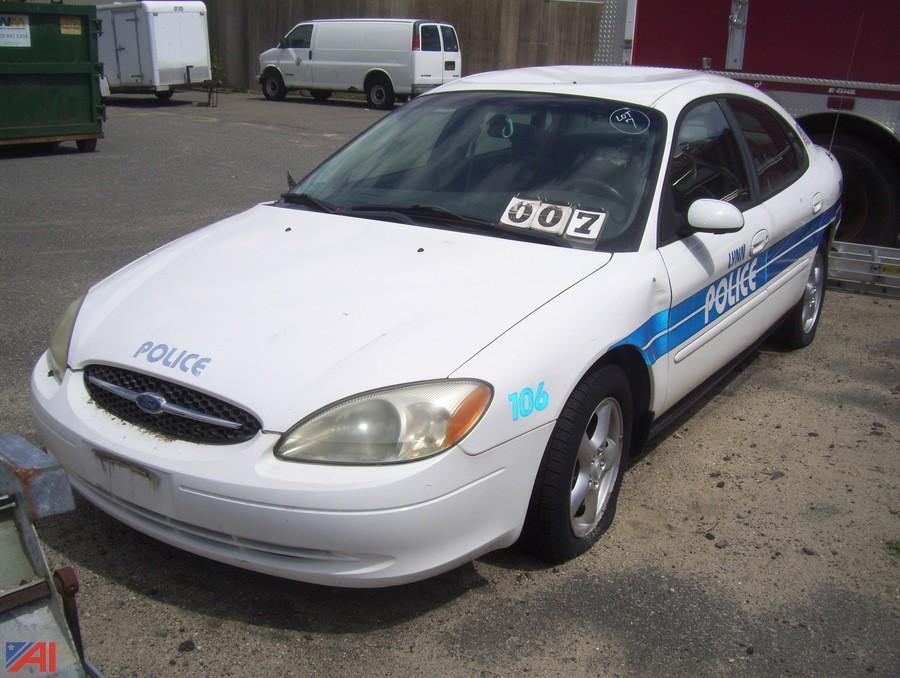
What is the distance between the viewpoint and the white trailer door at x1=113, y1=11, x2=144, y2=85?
2200cm

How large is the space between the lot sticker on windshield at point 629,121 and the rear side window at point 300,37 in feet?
68.0

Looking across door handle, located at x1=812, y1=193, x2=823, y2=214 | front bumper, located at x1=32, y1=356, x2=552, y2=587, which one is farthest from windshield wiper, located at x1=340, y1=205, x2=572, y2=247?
door handle, located at x1=812, y1=193, x2=823, y2=214

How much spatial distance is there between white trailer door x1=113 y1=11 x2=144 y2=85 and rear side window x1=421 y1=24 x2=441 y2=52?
21.3 feet

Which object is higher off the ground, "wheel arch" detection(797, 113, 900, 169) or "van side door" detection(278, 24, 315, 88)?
"wheel arch" detection(797, 113, 900, 169)

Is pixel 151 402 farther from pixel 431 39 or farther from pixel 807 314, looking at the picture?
pixel 431 39

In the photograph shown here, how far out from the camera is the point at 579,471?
3301 millimetres

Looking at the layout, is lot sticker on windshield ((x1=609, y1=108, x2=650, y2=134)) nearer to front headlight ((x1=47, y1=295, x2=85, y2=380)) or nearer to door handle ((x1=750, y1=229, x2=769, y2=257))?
door handle ((x1=750, y1=229, x2=769, y2=257))

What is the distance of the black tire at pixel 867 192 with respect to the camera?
6.94 metres

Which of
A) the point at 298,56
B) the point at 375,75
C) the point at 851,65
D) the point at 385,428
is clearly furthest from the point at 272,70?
the point at 385,428

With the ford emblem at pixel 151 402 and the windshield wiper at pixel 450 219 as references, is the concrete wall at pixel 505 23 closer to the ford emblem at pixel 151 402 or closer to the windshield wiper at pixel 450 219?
the windshield wiper at pixel 450 219

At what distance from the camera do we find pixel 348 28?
74.3ft

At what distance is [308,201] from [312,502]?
1.92 meters

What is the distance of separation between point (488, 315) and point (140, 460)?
3.77ft

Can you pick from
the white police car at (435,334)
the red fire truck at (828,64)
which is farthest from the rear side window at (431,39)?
the white police car at (435,334)
